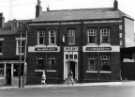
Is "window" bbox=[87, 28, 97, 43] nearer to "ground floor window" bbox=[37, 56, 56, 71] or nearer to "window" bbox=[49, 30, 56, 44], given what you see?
"window" bbox=[49, 30, 56, 44]

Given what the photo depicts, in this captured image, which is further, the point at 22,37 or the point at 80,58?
the point at 22,37

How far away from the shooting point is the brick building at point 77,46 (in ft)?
111

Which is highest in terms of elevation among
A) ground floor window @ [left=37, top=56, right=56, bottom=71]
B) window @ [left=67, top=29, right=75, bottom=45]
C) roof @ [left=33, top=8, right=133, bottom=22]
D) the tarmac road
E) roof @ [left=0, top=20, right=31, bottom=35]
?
roof @ [left=33, top=8, right=133, bottom=22]

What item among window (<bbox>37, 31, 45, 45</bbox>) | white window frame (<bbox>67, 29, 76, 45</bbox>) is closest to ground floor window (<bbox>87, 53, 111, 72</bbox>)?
white window frame (<bbox>67, 29, 76, 45</bbox>)

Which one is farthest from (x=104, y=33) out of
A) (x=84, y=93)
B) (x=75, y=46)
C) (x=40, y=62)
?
(x=84, y=93)

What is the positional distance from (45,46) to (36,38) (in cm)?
166

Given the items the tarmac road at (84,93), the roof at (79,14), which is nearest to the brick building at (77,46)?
the roof at (79,14)

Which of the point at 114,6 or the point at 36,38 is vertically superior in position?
the point at 114,6

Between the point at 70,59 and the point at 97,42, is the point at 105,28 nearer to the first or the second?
the point at 97,42

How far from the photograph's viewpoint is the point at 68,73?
115 ft

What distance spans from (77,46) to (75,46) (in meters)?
0.26

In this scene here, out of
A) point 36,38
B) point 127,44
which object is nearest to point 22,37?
point 36,38

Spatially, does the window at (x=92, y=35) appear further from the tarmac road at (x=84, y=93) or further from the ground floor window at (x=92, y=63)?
the tarmac road at (x=84, y=93)

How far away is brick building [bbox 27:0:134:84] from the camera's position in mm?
33688
